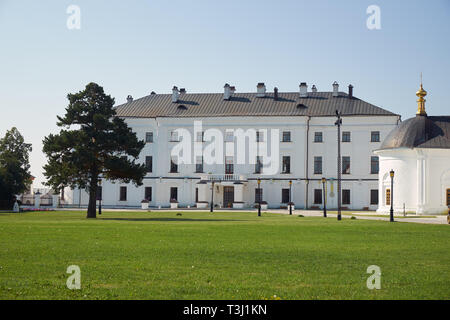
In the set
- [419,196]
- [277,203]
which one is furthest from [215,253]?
[277,203]

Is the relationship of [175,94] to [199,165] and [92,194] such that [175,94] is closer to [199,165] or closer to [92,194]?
[199,165]

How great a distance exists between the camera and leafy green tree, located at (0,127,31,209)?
2115 inches

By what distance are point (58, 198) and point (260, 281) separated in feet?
180

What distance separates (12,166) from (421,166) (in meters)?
39.7

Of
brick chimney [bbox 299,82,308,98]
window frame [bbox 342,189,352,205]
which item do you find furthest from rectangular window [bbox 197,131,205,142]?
window frame [bbox 342,189,352,205]

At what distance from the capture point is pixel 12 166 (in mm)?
57312

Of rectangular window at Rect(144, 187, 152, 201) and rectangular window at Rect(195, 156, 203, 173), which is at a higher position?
rectangular window at Rect(195, 156, 203, 173)

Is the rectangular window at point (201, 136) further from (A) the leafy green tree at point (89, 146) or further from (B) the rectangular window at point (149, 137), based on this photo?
(A) the leafy green tree at point (89, 146)

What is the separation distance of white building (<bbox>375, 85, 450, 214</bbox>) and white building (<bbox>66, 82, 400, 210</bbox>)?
11879mm

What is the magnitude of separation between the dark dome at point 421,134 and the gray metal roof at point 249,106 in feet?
36.2

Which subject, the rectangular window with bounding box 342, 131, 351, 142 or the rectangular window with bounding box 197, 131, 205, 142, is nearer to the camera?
the rectangular window with bounding box 342, 131, 351, 142

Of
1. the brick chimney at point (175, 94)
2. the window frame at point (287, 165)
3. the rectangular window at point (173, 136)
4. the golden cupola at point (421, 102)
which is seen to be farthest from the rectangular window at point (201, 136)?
the golden cupola at point (421, 102)

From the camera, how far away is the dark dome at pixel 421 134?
47.8 m

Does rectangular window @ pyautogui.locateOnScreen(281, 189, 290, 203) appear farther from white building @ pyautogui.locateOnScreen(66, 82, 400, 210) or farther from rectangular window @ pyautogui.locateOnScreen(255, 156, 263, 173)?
rectangular window @ pyautogui.locateOnScreen(255, 156, 263, 173)
